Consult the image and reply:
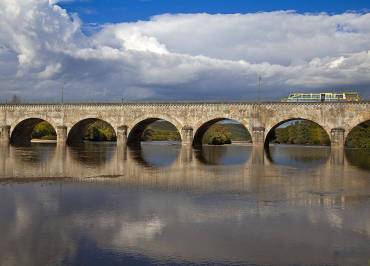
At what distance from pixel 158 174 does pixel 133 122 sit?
30.2 m

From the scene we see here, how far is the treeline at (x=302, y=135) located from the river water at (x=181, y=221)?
60.1 metres

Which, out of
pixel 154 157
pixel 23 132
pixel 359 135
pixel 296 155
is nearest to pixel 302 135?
pixel 359 135

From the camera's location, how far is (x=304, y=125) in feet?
278

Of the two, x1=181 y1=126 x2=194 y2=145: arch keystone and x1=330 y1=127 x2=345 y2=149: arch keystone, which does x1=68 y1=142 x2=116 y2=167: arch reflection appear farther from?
x1=330 y1=127 x2=345 y2=149: arch keystone

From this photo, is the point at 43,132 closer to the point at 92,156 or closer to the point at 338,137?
the point at 92,156

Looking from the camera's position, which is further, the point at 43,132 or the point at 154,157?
the point at 43,132

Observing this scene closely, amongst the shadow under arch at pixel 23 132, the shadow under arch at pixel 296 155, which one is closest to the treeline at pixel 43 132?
the shadow under arch at pixel 23 132

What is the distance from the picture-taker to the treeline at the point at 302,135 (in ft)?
255

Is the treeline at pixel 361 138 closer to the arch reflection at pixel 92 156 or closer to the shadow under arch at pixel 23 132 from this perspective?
the arch reflection at pixel 92 156

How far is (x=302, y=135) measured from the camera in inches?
3246

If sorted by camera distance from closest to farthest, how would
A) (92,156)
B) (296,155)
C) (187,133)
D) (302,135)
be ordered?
(92,156) → (296,155) → (187,133) → (302,135)

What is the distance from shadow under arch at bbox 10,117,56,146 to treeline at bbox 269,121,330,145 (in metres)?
38.6

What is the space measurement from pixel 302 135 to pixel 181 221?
7456cm

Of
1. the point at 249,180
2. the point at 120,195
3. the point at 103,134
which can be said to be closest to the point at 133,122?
the point at 103,134
